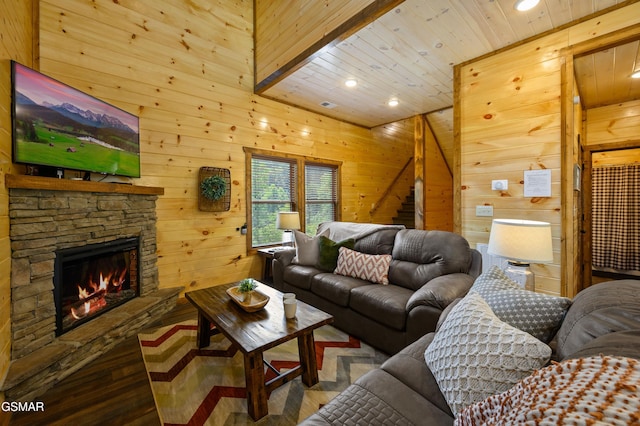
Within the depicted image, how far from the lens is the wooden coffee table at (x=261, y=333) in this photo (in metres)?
1.50

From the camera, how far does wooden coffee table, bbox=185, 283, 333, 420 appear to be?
4.91 ft

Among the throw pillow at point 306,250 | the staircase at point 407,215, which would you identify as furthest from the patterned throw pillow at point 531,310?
the staircase at point 407,215

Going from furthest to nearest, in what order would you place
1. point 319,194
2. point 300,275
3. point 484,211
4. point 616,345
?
1. point 319,194
2. point 300,275
3. point 484,211
4. point 616,345

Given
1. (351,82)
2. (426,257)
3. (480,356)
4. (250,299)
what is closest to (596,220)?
(426,257)

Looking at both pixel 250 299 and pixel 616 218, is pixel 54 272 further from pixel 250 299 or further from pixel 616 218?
pixel 616 218

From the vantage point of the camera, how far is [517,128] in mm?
2576

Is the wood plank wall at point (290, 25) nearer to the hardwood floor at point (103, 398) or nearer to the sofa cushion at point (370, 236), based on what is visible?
the sofa cushion at point (370, 236)

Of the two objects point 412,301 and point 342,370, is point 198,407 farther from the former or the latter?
point 412,301

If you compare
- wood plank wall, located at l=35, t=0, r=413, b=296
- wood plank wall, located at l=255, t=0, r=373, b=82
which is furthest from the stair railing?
wood plank wall, located at l=255, t=0, r=373, b=82

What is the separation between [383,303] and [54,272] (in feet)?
8.43

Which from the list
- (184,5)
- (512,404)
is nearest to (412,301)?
(512,404)

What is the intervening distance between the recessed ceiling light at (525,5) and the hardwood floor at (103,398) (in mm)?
3831

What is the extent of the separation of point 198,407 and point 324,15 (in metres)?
3.38

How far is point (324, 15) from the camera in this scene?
258 cm
